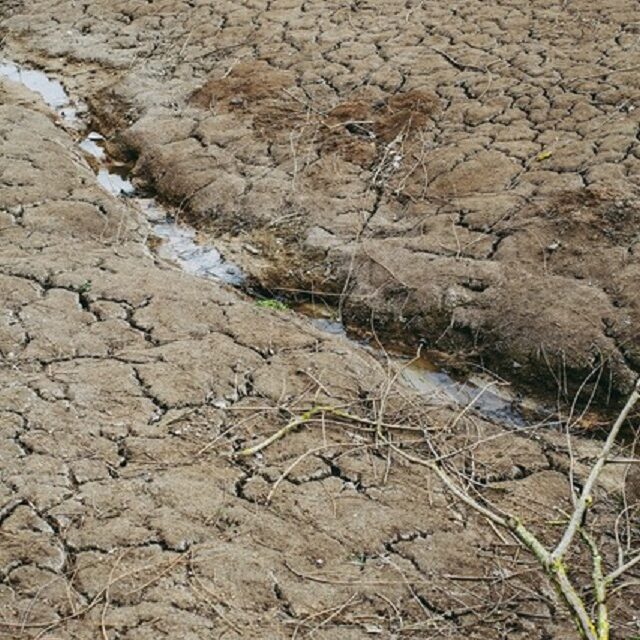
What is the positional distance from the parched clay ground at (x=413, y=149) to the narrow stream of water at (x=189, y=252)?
11cm

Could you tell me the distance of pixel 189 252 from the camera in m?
5.49

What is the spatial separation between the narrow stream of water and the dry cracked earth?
9cm

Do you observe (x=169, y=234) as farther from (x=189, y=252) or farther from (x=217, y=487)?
(x=217, y=487)

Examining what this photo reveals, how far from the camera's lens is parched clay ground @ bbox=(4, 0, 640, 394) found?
4.77 metres

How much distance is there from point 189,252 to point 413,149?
1.31 m

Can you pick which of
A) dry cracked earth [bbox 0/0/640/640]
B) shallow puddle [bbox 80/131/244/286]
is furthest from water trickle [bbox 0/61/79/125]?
shallow puddle [bbox 80/131/244/286]

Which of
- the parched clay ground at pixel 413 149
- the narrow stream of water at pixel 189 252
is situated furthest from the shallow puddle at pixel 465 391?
the parched clay ground at pixel 413 149

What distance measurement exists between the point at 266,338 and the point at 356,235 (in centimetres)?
114

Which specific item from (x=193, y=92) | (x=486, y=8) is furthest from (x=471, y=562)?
(x=486, y=8)

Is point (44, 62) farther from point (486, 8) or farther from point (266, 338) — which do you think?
point (266, 338)

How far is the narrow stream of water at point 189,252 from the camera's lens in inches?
175

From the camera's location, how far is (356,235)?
529 cm

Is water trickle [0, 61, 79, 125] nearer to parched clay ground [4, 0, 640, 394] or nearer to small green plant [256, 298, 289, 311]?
parched clay ground [4, 0, 640, 394]

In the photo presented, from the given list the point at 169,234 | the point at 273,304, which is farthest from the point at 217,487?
the point at 169,234
